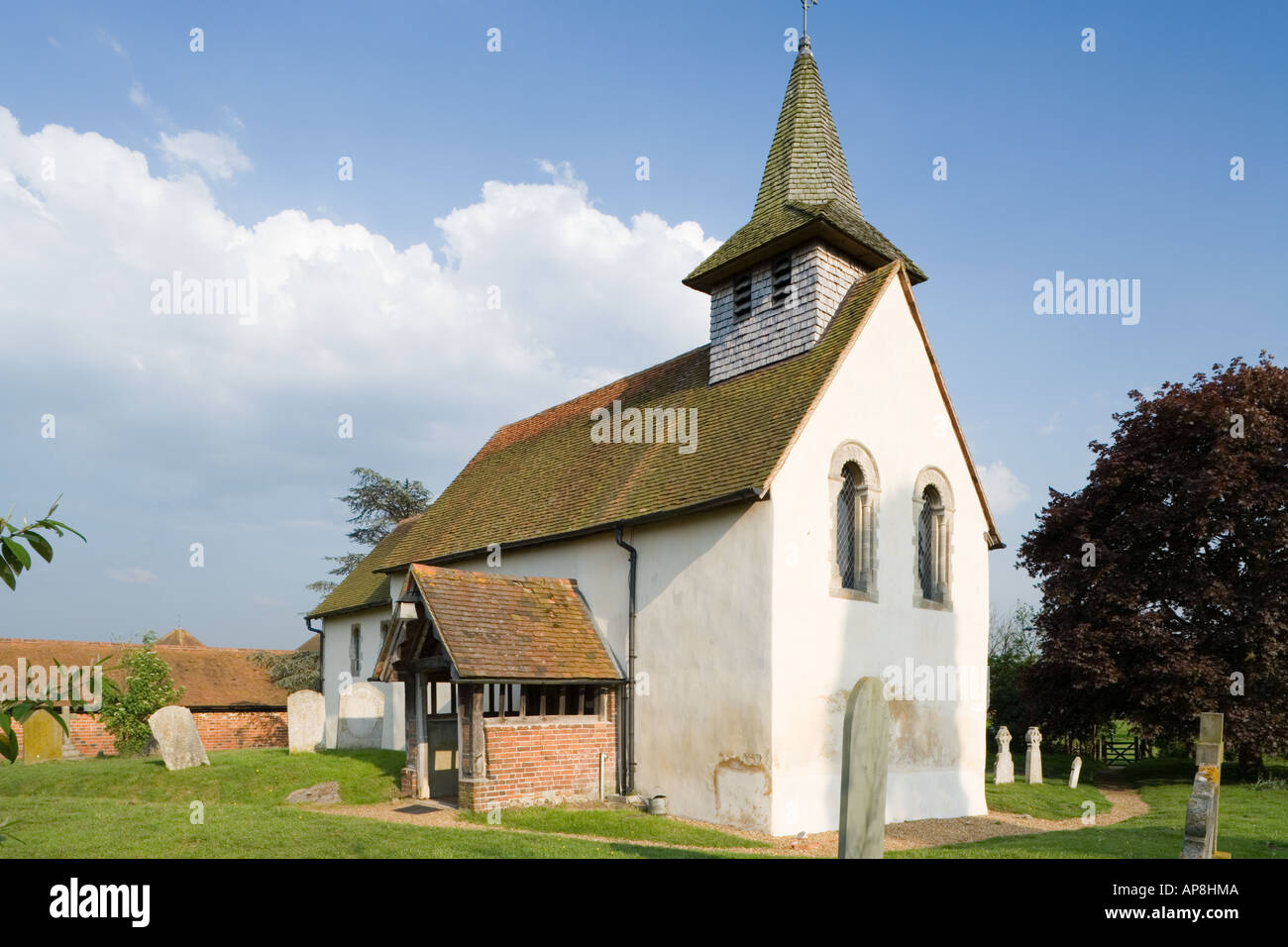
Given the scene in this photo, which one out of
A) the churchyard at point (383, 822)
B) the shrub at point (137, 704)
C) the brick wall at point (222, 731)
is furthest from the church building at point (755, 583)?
the brick wall at point (222, 731)

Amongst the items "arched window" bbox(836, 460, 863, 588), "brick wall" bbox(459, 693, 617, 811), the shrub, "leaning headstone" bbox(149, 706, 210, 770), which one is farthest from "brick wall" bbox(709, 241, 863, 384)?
the shrub

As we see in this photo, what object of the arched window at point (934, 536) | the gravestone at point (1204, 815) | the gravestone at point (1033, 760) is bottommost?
the gravestone at point (1033, 760)

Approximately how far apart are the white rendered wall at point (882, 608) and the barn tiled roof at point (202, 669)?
27.0 meters

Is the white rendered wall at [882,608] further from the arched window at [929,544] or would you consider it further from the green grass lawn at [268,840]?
the green grass lawn at [268,840]

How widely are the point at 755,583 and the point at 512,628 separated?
4.57 metres

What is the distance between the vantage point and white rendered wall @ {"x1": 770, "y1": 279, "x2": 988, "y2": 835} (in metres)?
14.7

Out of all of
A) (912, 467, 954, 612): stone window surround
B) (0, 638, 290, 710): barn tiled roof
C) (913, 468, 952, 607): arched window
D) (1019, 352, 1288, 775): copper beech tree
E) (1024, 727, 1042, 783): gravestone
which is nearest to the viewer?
(912, 467, 954, 612): stone window surround

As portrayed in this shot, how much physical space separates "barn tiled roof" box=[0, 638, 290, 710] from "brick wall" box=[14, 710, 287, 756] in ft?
10.5

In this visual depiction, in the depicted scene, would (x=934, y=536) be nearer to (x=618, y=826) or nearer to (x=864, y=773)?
(x=618, y=826)

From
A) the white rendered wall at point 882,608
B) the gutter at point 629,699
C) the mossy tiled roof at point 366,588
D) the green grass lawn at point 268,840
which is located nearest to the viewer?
the green grass lawn at point 268,840

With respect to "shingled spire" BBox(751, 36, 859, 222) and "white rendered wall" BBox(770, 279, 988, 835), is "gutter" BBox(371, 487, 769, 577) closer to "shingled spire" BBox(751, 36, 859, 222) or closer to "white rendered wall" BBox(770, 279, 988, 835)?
"white rendered wall" BBox(770, 279, 988, 835)

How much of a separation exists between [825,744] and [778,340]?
798cm

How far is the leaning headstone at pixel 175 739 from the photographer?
18.5 metres

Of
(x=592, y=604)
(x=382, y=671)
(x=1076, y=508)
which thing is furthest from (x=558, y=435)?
(x=1076, y=508)
